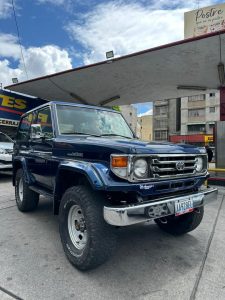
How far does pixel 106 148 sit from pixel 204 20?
32.3ft

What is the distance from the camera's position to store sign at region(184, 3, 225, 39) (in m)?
10.3

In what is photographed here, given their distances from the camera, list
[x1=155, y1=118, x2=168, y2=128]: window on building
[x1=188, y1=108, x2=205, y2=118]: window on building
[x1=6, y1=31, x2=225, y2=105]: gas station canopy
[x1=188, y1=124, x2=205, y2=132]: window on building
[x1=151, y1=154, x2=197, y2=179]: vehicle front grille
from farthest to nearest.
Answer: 1. [x1=155, y1=118, x2=168, y2=128]: window on building
2. [x1=188, y1=108, x2=205, y2=118]: window on building
3. [x1=188, y1=124, x2=205, y2=132]: window on building
4. [x1=6, y1=31, x2=225, y2=105]: gas station canopy
5. [x1=151, y1=154, x2=197, y2=179]: vehicle front grille

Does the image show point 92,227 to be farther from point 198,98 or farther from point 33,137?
point 198,98

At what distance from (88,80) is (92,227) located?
30.6 feet

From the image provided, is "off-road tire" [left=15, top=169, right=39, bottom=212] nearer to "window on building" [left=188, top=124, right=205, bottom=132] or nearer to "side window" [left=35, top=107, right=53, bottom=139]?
"side window" [left=35, top=107, right=53, bottom=139]

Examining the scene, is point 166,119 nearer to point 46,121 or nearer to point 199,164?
point 46,121

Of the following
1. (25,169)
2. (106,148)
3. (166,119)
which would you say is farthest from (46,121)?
(166,119)

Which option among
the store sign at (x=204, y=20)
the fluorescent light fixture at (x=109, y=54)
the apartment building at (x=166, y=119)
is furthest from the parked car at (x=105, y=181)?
the apartment building at (x=166, y=119)

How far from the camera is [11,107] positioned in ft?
41.1

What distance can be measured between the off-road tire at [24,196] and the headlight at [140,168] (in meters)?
2.98

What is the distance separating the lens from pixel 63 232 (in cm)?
339

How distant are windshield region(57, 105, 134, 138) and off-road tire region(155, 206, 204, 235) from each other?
62.4 inches

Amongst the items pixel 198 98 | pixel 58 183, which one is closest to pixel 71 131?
pixel 58 183

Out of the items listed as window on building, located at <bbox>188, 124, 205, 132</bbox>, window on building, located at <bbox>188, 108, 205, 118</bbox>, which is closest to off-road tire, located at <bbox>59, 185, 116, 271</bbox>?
window on building, located at <bbox>188, 124, 205, 132</bbox>
